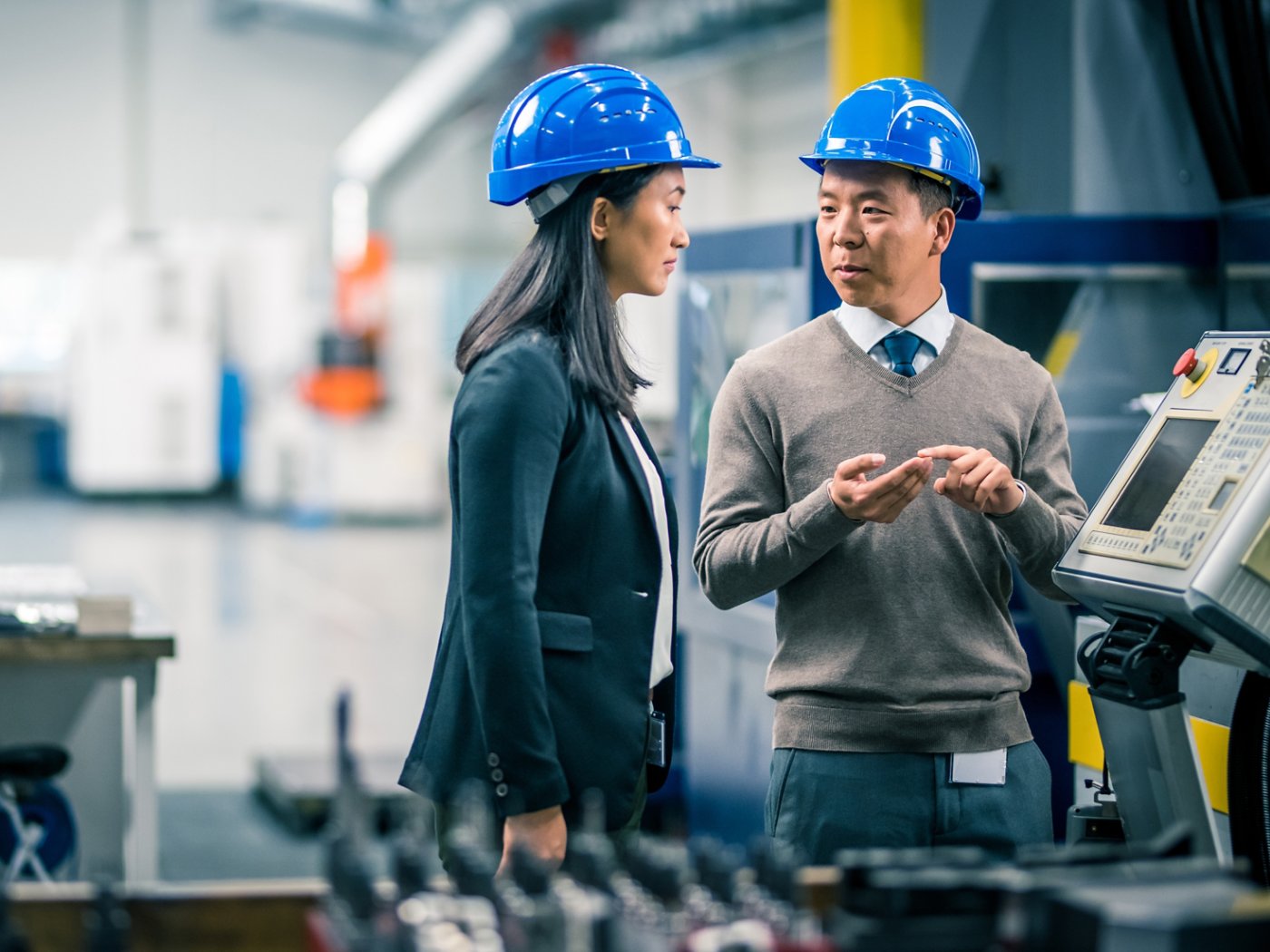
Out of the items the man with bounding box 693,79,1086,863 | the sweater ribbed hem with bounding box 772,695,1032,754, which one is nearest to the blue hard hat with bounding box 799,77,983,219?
the man with bounding box 693,79,1086,863

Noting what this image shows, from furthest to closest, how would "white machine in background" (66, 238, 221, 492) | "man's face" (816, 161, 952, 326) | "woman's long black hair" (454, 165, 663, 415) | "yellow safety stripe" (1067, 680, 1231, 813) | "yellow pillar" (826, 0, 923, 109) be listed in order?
"white machine in background" (66, 238, 221, 492)
"yellow pillar" (826, 0, 923, 109)
"yellow safety stripe" (1067, 680, 1231, 813)
"man's face" (816, 161, 952, 326)
"woman's long black hair" (454, 165, 663, 415)

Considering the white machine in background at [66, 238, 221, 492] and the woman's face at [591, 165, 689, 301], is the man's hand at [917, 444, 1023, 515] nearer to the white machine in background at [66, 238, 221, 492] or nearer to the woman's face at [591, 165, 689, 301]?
the woman's face at [591, 165, 689, 301]

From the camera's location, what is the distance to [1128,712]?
1.96 meters

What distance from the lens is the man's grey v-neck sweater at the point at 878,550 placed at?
1979mm

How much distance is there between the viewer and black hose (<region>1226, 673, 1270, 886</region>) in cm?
211

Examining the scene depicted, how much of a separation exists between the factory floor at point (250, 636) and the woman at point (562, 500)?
67cm

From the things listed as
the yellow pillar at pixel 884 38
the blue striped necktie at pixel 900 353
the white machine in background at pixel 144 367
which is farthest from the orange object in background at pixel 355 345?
the blue striped necktie at pixel 900 353

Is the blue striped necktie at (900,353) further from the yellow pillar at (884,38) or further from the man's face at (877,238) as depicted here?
the yellow pillar at (884,38)

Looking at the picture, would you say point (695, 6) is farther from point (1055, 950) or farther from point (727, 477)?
point (1055, 950)

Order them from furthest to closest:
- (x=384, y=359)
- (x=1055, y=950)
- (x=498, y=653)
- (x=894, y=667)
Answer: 1. (x=384, y=359)
2. (x=894, y=667)
3. (x=498, y=653)
4. (x=1055, y=950)

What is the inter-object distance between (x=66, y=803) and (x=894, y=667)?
2339mm

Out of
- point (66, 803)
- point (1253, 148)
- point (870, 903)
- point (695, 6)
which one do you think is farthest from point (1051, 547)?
point (695, 6)

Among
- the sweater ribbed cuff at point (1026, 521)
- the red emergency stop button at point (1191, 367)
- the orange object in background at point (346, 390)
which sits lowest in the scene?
the sweater ribbed cuff at point (1026, 521)

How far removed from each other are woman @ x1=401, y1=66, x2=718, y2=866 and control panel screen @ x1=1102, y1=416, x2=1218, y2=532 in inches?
22.3
